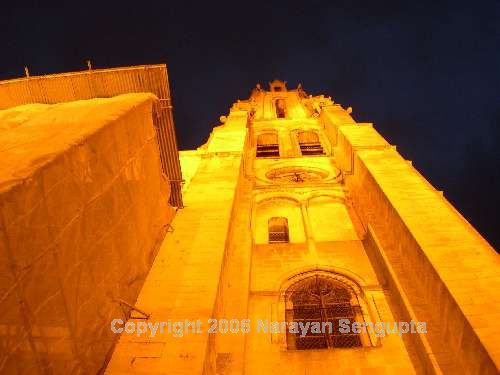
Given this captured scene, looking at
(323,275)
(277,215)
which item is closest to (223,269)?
(323,275)

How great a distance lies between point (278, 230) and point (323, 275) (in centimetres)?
309

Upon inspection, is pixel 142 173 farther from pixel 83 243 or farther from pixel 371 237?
pixel 371 237

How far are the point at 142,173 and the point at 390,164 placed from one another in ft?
26.0

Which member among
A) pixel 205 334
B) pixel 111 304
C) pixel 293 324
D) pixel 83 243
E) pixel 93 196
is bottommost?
pixel 293 324

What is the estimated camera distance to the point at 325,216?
40.7 feet

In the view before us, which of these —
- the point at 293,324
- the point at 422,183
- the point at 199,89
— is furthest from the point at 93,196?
the point at 199,89

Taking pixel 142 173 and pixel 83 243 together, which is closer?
pixel 83 243

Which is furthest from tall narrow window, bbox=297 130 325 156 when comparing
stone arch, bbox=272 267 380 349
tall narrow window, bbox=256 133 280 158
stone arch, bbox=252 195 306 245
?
stone arch, bbox=272 267 380 349

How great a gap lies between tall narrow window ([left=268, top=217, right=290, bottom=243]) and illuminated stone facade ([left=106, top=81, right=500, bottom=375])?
69mm

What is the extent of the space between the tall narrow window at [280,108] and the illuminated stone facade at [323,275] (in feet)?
44.8

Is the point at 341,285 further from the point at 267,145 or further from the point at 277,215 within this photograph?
the point at 267,145

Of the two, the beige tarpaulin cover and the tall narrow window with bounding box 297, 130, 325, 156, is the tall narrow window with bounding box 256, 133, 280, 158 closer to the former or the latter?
the tall narrow window with bounding box 297, 130, 325, 156

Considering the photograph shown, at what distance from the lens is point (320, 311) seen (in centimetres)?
858

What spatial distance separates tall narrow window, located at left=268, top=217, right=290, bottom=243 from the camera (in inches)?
465
